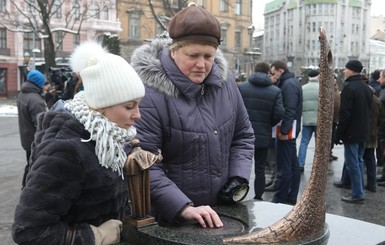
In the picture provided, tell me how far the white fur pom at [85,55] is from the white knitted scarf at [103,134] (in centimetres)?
14

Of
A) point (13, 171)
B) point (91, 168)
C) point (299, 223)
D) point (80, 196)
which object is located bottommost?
point (13, 171)

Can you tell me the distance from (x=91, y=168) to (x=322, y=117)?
997 mm

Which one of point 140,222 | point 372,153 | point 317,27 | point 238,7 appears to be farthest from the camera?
point 317,27

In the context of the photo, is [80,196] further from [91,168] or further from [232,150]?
[232,150]

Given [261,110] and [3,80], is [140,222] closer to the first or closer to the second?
[261,110]

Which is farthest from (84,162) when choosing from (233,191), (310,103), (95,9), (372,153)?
(95,9)

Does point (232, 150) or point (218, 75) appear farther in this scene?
point (232, 150)

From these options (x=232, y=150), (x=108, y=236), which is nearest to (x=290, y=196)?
(x=232, y=150)

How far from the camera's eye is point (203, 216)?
1979 mm

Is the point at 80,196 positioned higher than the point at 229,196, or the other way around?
the point at 80,196

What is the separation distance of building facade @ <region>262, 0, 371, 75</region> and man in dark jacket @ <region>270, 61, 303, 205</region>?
7313 centimetres

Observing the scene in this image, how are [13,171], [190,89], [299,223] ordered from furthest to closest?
[13,171]
[190,89]
[299,223]

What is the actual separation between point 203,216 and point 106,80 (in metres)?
0.73

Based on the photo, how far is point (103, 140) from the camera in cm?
161
